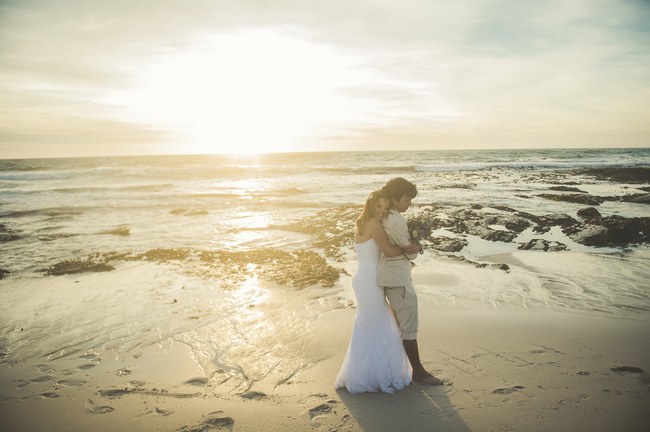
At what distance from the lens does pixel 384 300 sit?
15.2ft

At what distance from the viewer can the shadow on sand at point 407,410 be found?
12.8 feet

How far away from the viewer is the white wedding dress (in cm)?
448

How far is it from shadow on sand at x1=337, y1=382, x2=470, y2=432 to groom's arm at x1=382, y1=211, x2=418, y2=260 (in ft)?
5.39

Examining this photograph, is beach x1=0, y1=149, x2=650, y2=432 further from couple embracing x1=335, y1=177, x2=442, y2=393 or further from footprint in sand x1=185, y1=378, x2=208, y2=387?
couple embracing x1=335, y1=177, x2=442, y2=393

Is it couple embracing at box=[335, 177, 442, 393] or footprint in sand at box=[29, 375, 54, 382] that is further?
footprint in sand at box=[29, 375, 54, 382]

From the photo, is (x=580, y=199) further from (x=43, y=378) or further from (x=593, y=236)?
(x=43, y=378)

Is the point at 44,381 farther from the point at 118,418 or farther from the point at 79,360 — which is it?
the point at 118,418

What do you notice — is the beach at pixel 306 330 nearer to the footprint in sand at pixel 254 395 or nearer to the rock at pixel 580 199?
the footprint in sand at pixel 254 395

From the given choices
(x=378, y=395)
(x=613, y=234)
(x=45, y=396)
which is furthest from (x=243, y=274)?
(x=613, y=234)

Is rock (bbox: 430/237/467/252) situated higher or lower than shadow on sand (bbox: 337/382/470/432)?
higher

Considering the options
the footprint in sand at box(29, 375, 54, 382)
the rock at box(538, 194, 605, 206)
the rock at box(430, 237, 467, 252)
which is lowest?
the footprint in sand at box(29, 375, 54, 382)

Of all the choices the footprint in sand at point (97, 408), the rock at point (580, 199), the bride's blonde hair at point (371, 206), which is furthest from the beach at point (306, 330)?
the rock at point (580, 199)

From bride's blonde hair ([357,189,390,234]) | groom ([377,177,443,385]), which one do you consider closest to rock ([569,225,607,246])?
groom ([377,177,443,385])

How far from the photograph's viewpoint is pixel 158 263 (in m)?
10.8
